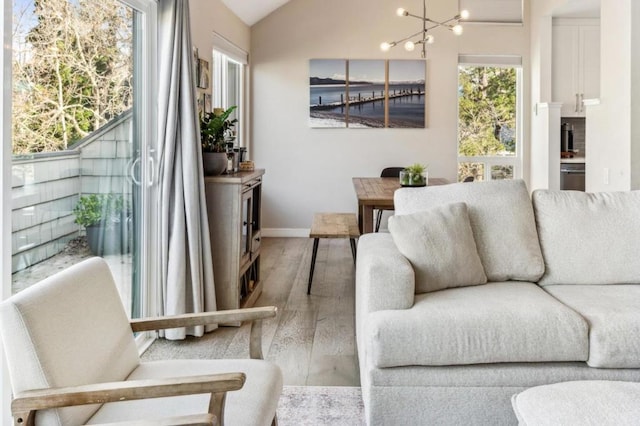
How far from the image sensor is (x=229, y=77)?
6.54m

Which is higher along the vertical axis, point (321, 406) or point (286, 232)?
point (286, 232)

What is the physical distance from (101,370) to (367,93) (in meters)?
5.89

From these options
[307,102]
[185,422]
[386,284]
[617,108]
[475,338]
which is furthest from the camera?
[307,102]

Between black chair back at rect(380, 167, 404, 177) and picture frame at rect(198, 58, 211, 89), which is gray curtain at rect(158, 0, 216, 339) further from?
black chair back at rect(380, 167, 404, 177)

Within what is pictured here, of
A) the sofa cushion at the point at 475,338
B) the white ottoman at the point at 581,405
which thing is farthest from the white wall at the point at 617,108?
the white ottoman at the point at 581,405

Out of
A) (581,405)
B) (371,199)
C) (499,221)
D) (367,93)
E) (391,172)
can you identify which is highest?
(367,93)

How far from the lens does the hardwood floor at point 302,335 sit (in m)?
2.99

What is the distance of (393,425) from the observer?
218cm

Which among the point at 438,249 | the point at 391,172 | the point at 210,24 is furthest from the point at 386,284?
the point at 391,172

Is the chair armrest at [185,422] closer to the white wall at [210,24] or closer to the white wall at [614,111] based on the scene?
the white wall at [210,24]

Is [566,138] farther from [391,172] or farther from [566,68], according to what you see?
[391,172]

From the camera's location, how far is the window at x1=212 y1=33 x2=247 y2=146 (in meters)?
5.83

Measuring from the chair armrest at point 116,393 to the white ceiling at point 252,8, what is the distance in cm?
488

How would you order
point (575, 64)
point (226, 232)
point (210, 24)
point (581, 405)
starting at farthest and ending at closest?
point (575, 64) < point (210, 24) < point (226, 232) < point (581, 405)
